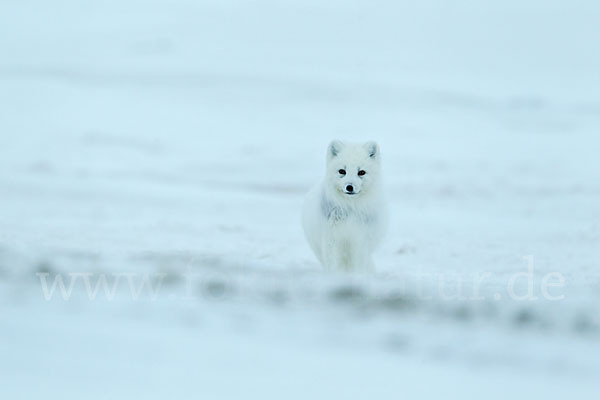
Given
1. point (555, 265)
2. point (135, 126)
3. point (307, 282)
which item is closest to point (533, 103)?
point (135, 126)

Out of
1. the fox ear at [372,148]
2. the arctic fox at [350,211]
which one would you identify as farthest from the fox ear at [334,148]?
the fox ear at [372,148]

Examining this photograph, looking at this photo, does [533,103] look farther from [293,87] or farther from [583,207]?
[583,207]

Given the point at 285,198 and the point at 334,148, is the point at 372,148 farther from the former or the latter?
the point at 285,198

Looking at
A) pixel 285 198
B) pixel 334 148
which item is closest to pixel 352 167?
pixel 334 148

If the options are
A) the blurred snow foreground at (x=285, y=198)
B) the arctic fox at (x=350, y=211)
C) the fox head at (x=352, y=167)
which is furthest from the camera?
the arctic fox at (x=350, y=211)

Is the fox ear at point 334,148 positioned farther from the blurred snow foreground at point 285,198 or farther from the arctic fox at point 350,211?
the blurred snow foreground at point 285,198

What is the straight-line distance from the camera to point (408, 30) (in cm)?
2600

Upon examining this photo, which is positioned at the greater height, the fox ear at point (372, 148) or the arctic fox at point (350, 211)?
the fox ear at point (372, 148)

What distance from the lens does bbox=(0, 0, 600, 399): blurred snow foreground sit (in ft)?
5.14

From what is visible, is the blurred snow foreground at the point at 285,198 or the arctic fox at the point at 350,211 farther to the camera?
the arctic fox at the point at 350,211

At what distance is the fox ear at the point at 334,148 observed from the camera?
4793mm

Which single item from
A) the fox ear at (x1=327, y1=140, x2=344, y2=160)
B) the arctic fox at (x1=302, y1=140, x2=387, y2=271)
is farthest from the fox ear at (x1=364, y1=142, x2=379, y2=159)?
the fox ear at (x1=327, y1=140, x2=344, y2=160)

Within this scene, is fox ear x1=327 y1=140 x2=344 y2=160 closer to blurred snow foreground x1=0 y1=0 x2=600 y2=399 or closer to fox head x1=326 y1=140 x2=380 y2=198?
fox head x1=326 y1=140 x2=380 y2=198

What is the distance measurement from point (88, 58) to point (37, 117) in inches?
266
